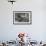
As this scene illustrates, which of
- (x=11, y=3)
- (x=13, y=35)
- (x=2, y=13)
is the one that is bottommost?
(x=13, y=35)

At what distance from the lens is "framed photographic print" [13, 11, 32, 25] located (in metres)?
5.43

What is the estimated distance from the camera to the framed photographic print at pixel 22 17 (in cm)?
543

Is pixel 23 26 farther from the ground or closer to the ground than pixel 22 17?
closer to the ground

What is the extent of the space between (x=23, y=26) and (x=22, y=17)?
0.37 metres

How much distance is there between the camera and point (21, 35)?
326cm

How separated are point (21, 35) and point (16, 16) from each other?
231 cm

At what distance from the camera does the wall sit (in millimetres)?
5418

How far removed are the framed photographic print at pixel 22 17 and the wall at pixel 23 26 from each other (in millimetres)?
122

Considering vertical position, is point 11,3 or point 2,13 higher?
point 11,3

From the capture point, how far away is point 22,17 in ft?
18.0

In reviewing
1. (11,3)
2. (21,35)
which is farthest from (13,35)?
(21,35)

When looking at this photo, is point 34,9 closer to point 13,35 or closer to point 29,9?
point 29,9

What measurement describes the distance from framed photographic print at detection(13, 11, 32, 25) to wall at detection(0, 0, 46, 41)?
122mm

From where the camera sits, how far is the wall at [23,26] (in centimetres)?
542
